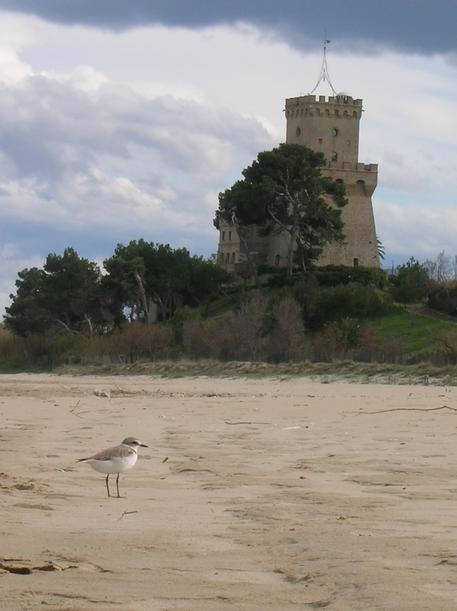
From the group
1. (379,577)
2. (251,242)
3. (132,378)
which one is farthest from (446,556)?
(251,242)

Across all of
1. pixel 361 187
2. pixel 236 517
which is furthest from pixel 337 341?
pixel 236 517

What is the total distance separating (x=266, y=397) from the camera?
2350cm

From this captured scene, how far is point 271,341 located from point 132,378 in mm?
6705

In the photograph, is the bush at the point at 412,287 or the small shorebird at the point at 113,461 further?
the bush at the point at 412,287

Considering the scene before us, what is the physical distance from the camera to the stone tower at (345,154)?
6500 centimetres

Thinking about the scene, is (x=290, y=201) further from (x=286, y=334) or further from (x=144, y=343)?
(x=286, y=334)

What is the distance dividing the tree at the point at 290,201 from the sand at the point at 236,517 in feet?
133

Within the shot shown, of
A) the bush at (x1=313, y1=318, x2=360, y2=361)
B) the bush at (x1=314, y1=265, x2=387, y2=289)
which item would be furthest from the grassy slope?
the bush at (x1=314, y1=265, x2=387, y2=289)

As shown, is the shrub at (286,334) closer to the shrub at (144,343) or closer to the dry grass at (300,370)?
the dry grass at (300,370)

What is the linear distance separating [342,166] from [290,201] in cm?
941

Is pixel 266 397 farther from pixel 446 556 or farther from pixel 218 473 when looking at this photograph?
pixel 446 556

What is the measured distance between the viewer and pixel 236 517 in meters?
8.01

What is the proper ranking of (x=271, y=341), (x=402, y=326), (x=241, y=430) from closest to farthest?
(x=241, y=430) → (x=271, y=341) → (x=402, y=326)

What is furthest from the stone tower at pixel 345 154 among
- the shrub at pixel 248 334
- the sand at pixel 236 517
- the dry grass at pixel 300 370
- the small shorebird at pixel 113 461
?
the small shorebird at pixel 113 461
